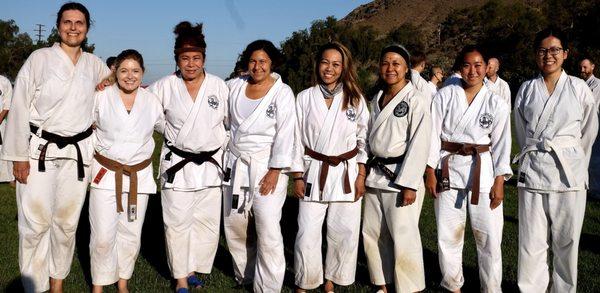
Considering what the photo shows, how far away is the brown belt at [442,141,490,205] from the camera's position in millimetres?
4738

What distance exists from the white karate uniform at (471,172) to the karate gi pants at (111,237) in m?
2.53

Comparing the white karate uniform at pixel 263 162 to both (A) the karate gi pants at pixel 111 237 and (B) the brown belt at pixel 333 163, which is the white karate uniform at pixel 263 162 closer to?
(B) the brown belt at pixel 333 163

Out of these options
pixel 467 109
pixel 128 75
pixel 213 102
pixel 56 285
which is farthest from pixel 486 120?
pixel 56 285

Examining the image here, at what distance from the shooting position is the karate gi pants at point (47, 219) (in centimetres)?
447

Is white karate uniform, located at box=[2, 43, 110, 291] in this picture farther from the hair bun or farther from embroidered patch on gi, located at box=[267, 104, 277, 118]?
embroidered patch on gi, located at box=[267, 104, 277, 118]

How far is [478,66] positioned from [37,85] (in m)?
3.53

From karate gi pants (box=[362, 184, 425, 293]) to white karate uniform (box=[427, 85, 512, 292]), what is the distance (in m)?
0.25

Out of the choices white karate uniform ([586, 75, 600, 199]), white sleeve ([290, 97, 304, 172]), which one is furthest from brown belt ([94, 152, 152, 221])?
white karate uniform ([586, 75, 600, 199])

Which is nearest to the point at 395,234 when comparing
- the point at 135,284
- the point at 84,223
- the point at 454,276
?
the point at 454,276

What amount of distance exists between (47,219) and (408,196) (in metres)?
2.87

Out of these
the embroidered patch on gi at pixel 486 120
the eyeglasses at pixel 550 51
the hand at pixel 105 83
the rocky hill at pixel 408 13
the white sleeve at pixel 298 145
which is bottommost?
the white sleeve at pixel 298 145

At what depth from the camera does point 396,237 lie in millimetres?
4754

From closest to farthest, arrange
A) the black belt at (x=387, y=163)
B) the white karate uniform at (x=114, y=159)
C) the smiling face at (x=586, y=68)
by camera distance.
Answer: the white karate uniform at (x=114, y=159)
the black belt at (x=387, y=163)
the smiling face at (x=586, y=68)

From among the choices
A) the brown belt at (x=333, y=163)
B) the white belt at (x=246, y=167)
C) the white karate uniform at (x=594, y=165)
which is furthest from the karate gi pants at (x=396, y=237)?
the white karate uniform at (x=594, y=165)
